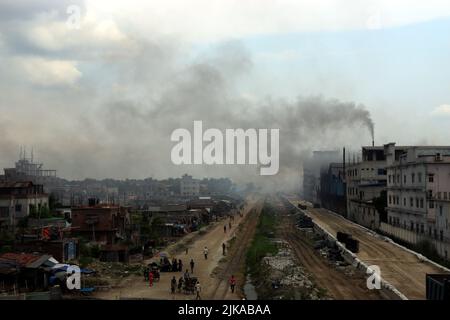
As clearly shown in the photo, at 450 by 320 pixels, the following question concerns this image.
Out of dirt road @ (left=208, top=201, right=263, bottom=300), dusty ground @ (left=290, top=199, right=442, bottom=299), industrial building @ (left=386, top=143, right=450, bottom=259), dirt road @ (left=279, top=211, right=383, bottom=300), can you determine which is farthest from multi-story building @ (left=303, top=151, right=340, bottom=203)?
dusty ground @ (left=290, top=199, right=442, bottom=299)

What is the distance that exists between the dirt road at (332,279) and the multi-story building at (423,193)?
8.26 meters

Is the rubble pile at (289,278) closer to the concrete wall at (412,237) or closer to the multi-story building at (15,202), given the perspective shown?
the concrete wall at (412,237)

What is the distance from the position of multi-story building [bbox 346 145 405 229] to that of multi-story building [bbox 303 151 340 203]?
106ft

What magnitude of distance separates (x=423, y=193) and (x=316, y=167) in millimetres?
87151

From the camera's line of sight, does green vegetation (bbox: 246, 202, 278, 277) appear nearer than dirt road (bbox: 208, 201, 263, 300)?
No

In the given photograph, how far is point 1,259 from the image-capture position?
29.3m

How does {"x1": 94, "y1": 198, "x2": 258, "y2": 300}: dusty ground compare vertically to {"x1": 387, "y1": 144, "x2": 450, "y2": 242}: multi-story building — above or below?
below

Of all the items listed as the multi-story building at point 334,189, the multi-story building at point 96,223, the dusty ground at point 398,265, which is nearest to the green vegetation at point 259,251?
the dusty ground at point 398,265

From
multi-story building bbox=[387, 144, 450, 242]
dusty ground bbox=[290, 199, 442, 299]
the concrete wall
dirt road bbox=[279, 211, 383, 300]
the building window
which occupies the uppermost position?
multi-story building bbox=[387, 144, 450, 242]

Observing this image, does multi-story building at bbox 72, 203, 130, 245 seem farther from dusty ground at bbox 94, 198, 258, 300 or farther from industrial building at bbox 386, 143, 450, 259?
industrial building at bbox 386, 143, 450, 259

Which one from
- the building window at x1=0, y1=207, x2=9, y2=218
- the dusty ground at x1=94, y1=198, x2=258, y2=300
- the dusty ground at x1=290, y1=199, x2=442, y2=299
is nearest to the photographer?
the dusty ground at x1=290, y1=199, x2=442, y2=299

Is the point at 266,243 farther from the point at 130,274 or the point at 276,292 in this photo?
the point at 276,292

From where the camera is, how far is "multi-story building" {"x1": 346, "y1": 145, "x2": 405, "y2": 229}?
6662 centimetres

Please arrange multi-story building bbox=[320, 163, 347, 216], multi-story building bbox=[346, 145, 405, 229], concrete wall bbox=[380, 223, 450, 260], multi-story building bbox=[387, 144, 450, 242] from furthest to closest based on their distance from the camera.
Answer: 1. multi-story building bbox=[320, 163, 347, 216]
2. multi-story building bbox=[346, 145, 405, 229]
3. multi-story building bbox=[387, 144, 450, 242]
4. concrete wall bbox=[380, 223, 450, 260]
